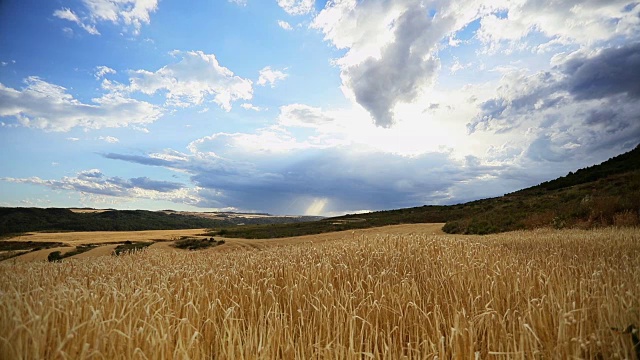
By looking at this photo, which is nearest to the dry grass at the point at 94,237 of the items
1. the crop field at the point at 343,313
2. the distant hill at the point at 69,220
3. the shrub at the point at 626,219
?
the distant hill at the point at 69,220

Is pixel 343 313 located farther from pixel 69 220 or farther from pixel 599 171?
pixel 69 220

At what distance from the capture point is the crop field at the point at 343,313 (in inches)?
106

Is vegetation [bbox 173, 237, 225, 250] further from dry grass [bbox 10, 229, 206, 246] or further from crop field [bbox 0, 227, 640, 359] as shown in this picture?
crop field [bbox 0, 227, 640, 359]

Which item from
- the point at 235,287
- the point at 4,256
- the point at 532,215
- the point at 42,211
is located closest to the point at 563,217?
the point at 532,215

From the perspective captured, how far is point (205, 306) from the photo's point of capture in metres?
4.45

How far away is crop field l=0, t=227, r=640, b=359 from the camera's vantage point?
2.70 m

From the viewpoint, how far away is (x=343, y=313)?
12.3 feet

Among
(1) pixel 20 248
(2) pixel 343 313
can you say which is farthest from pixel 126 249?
(2) pixel 343 313

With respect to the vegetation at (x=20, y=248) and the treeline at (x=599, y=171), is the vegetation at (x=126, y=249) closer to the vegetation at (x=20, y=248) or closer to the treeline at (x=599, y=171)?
the vegetation at (x=20, y=248)

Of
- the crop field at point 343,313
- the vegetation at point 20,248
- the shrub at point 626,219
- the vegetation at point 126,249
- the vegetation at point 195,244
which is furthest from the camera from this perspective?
the vegetation at point 195,244

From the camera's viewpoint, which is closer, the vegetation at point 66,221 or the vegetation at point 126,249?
the vegetation at point 126,249

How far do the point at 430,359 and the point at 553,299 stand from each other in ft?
5.59

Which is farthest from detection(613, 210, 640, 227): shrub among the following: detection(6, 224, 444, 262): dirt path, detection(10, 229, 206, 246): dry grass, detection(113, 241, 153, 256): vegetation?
detection(10, 229, 206, 246): dry grass

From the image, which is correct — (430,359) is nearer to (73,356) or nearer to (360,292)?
(360,292)
